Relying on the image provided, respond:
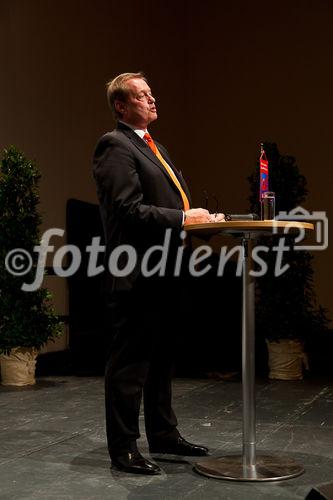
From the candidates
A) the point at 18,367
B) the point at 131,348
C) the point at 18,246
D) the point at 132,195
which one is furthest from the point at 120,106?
the point at 18,367

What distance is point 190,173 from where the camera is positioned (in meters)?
8.27

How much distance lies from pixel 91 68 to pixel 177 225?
4428mm

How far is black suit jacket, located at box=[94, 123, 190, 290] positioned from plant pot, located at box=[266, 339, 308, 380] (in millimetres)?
3024

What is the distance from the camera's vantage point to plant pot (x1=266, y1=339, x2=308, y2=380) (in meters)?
5.82

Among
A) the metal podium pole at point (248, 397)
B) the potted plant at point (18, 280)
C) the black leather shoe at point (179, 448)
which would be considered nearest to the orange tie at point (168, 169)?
the metal podium pole at point (248, 397)

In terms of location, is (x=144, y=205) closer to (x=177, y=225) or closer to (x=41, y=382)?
(x=177, y=225)

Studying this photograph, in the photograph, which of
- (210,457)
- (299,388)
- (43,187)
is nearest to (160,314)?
(210,457)

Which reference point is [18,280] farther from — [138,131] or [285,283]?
[138,131]

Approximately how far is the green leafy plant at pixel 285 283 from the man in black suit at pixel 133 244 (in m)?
2.82

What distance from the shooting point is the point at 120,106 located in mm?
3111

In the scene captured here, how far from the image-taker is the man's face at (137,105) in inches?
121

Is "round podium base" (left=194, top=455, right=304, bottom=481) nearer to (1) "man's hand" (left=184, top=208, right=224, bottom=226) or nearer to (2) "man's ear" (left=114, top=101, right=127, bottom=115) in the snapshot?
(1) "man's hand" (left=184, top=208, right=224, bottom=226)

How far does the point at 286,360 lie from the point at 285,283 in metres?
0.58

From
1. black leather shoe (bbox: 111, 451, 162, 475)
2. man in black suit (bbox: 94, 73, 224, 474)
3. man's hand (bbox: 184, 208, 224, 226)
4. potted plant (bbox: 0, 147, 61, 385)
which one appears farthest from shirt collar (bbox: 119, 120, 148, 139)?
potted plant (bbox: 0, 147, 61, 385)
